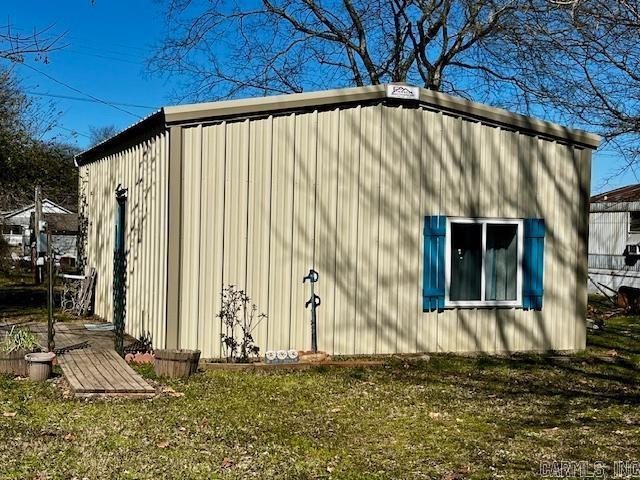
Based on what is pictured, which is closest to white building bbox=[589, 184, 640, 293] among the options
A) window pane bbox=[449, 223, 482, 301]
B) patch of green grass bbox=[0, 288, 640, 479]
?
window pane bbox=[449, 223, 482, 301]

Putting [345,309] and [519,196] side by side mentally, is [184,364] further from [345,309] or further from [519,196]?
[519,196]

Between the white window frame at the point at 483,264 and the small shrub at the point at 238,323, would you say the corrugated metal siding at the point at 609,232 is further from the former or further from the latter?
the small shrub at the point at 238,323

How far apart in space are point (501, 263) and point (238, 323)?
12.2 ft

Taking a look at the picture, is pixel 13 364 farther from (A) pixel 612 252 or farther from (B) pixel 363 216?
(A) pixel 612 252

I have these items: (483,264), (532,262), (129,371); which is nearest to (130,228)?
(129,371)

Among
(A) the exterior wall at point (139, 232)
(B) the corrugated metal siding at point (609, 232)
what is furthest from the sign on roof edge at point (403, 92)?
(B) the corrugated metal siding at point (609, 232)

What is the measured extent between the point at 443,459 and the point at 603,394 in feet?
10.9

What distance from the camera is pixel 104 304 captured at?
12.2 meters

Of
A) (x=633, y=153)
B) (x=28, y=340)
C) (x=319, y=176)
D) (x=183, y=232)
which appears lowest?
(x=28, y=340)

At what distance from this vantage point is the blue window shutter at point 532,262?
33.0ft

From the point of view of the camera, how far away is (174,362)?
778 centimetres

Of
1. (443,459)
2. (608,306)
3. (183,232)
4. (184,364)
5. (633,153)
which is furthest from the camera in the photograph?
(608,306)

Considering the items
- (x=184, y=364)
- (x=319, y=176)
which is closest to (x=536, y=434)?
(x=184, y=364)

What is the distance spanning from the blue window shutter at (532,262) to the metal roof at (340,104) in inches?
52.3
